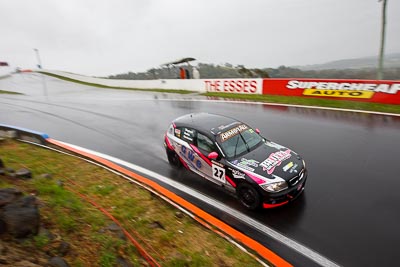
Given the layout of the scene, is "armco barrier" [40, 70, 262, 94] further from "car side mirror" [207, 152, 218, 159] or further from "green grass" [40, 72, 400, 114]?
"car side mirror" [207, 152, 218, 159]

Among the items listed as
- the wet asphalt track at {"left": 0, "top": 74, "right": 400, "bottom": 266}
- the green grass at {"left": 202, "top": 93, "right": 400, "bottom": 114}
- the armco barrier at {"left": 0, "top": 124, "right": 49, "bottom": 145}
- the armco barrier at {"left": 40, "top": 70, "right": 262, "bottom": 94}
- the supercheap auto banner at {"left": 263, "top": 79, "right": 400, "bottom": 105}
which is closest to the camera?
the wet asphalt track at {"left": 0, "top": 74, "right": 400, "bottom": 266}

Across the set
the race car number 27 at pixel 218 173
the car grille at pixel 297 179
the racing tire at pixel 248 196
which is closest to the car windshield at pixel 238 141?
the race car number 27 at pixel 218 173

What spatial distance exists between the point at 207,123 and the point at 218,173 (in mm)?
1495

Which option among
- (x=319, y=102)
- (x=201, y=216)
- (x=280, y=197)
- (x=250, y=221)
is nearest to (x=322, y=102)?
(x=319, y=102)

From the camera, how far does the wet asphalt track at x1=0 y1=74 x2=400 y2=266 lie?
497 centimetres

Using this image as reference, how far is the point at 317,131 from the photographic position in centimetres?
1048

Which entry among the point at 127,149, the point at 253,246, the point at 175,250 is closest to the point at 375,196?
the point at 253,246

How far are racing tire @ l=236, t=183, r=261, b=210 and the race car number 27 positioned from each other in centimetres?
49

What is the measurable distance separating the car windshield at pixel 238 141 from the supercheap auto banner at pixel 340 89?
29.9 feet

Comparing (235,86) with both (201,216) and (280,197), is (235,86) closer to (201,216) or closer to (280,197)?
(280,197)

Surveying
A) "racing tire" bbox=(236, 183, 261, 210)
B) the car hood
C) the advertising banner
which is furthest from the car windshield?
the advertising banner

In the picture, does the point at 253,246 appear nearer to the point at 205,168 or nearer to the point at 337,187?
the point at 205,168

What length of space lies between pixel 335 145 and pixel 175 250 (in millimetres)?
6819

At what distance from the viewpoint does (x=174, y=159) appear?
8.26 metres
